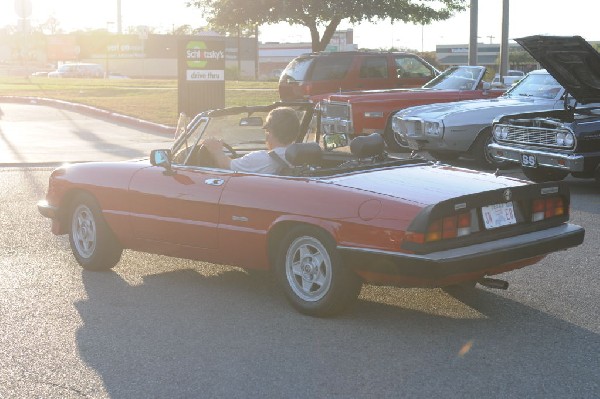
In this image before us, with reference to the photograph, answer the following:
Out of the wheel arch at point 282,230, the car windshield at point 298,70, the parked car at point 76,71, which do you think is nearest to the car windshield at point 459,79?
the car windshield at point 298,70

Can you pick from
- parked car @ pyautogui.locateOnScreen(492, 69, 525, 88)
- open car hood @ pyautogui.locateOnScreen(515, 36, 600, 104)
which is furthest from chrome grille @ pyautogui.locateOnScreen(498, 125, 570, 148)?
parked car @ pyautogui.locateOnScreen(492, 69, 525, 88)

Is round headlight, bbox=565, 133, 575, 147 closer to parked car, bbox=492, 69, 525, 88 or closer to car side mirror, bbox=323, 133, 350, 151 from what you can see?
parked car, bbox=492, 69, 525, 88

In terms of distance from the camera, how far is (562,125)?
11.8 m

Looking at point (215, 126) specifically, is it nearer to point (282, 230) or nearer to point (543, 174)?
point (282, 230)

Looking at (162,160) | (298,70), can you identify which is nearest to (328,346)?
(162,160)

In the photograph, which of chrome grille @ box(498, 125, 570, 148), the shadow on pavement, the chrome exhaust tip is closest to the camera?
the shadow on pavement

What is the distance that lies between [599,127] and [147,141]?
1114cm

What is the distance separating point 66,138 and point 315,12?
527 inches

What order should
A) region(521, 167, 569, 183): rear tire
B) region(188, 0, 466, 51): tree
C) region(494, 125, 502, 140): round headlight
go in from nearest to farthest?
region(494, 125, 502, 140): round headlight < region(521, 167, 569, 183): rear tire < region(188, 0, 466, 51): tree

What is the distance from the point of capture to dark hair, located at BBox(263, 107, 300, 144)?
6.72 meters

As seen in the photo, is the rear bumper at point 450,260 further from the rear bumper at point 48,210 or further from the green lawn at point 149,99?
the green lawn at point 149,99


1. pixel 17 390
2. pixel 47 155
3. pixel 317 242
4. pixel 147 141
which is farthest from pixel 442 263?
pixel 147 141

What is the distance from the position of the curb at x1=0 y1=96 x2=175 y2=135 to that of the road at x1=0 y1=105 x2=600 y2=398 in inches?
633

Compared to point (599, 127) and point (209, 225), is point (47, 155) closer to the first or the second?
point (599, 127)
